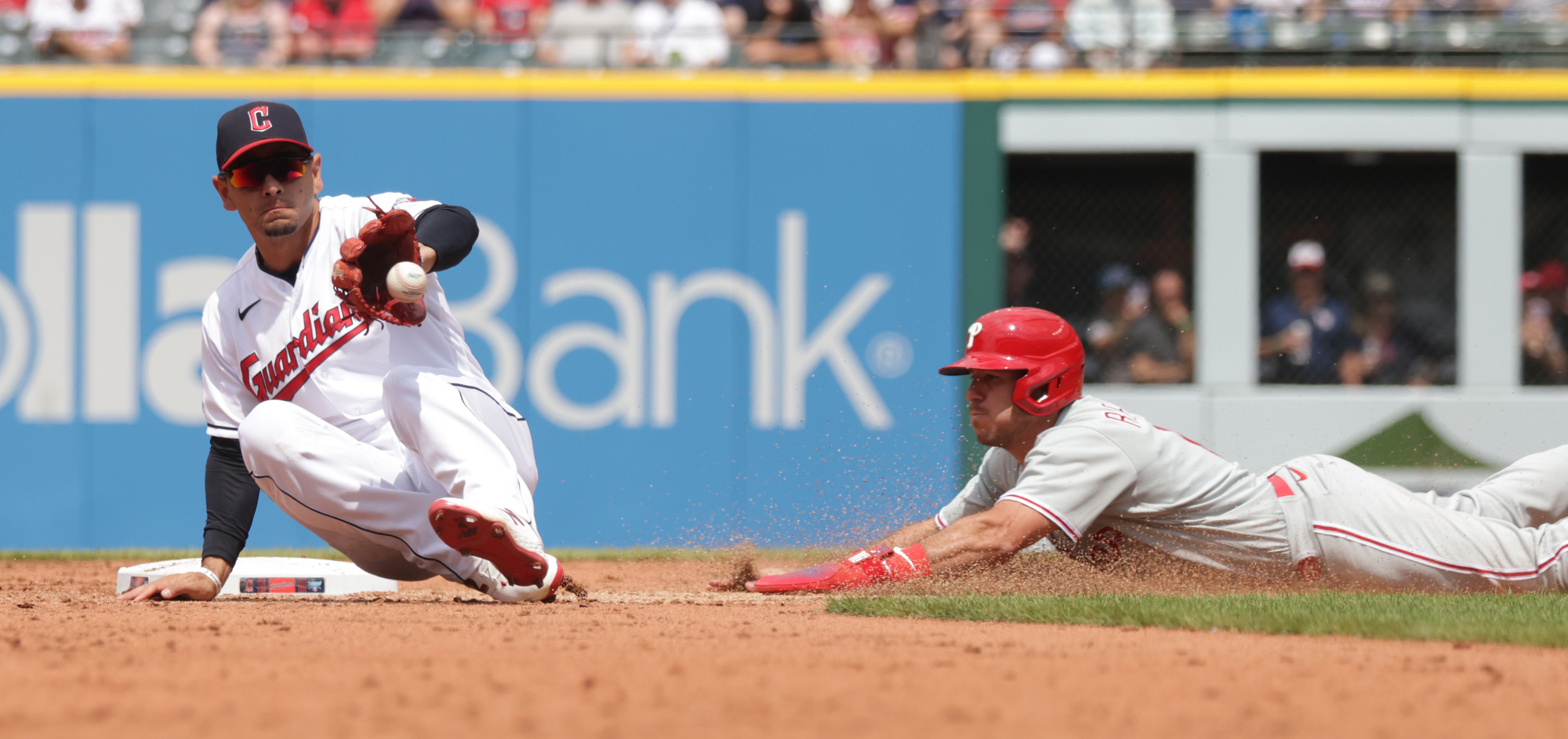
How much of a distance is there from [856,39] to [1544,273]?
15.9 ft

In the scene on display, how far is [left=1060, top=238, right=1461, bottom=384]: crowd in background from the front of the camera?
9570 mm

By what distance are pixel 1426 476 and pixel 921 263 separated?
3.36m

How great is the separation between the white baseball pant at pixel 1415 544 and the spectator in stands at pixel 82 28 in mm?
7775

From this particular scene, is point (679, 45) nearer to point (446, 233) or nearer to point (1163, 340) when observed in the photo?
point (1163, 340)

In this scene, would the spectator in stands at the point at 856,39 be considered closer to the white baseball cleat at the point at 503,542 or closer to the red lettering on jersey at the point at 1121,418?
the red lettering on jersey at the point at 1121,418

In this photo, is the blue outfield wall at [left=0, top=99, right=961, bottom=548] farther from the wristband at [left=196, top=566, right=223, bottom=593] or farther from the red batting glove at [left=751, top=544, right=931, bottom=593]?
the wristband at [left=196, top=566, right=223, bottom=593]

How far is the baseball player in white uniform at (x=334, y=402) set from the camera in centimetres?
423

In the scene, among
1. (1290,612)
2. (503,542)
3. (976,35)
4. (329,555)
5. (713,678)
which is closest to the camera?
(713,678)

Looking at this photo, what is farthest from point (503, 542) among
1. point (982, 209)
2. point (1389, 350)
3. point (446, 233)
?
point (1389, 350)

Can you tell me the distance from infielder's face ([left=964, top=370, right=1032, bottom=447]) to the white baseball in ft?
5.78

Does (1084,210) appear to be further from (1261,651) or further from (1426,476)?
(1261,651)

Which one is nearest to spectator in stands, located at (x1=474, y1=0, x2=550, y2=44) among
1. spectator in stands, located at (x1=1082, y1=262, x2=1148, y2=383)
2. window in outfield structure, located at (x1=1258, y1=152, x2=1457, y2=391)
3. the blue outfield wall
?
the blue outfield wall

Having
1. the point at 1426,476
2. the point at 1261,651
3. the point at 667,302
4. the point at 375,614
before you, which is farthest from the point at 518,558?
the point at 1426,476

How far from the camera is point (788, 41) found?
9781 millimetres
